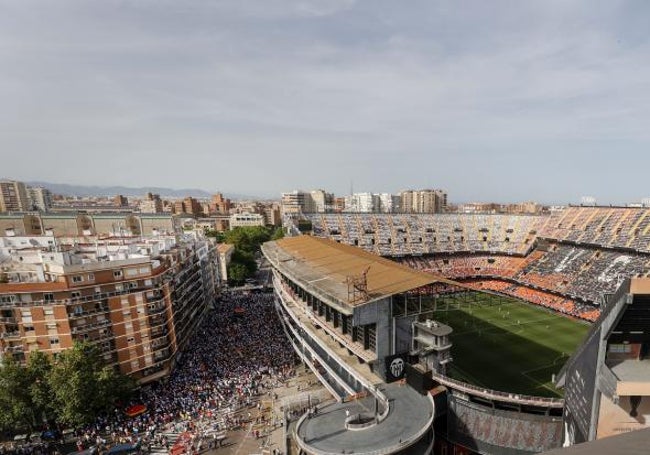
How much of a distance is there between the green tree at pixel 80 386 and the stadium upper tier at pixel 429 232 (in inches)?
2319

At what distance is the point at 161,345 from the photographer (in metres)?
41.4

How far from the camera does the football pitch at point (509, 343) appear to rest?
37.3 meters

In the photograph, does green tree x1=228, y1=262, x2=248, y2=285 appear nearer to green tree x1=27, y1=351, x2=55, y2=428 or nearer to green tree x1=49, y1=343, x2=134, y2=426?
green tree x1=49, y1=343, x2=134, y2=426

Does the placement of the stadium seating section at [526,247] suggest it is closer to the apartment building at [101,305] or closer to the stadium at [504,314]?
the stadium at [504,314]

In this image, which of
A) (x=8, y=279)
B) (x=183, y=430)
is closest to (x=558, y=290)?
(x=183, y=430)

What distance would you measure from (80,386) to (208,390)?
12.8 metres

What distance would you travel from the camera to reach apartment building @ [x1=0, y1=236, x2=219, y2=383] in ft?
116

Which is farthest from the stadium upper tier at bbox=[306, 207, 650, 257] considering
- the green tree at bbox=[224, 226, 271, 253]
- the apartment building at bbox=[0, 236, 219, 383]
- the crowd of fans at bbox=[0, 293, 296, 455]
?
the apartment building at bbox=[0, 236, 219, 383]

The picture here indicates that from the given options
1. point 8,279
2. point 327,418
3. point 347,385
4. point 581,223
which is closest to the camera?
point 327,418

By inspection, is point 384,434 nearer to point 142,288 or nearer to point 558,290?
point 142,288

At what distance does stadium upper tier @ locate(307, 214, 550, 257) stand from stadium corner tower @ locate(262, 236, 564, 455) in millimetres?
53008

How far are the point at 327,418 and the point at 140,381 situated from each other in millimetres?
27280

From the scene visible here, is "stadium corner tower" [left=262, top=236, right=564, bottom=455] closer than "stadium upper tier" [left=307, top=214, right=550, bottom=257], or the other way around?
"stadium corner tower" [left=262, top=236, right=564, bottom=455]

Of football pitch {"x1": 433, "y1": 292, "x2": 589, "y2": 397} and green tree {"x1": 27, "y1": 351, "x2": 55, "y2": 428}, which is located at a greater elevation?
green tree {"x1": 27, "y1": 351, "x2": 55, "y2": 428}
